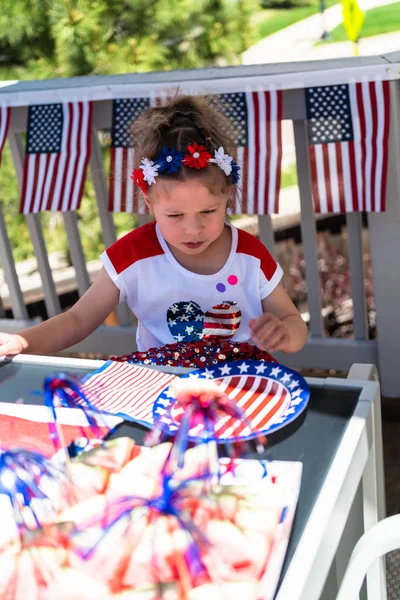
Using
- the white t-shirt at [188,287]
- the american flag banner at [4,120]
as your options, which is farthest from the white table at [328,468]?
the american flag banner at [4,120]

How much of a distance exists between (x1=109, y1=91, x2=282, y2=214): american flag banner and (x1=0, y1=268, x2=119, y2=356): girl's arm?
25.4 inches

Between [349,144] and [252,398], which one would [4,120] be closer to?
[349,144]

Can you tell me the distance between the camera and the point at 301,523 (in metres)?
0.93

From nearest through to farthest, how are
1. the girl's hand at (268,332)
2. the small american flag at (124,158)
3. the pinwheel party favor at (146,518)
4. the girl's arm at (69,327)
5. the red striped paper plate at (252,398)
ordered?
the pinwheel party favor at (146,518), the red striped paper plate at (252,398), the girl's hand at (268,332), the girl's arm at (69,327), the small american flag at (124,158)

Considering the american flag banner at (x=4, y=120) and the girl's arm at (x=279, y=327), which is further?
the american flag banner at (x=4, y=120)

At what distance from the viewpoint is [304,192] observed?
2.64m

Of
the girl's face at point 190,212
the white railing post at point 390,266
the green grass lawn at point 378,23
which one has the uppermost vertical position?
the green grass lawn at point 378,23

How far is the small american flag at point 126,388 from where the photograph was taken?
1.23m

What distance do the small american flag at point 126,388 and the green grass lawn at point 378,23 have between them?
9.45 m

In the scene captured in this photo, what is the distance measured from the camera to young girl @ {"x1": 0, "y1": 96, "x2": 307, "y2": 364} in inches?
64.9

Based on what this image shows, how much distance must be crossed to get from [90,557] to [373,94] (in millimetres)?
1829

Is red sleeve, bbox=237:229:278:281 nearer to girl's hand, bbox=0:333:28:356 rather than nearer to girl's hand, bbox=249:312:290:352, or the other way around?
girl's hand, bbox=249:312:290:352

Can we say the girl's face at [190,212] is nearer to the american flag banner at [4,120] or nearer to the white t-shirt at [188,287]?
the white t-shirt at [188,287]

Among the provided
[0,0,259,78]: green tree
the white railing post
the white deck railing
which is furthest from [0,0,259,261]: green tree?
the white railing post
